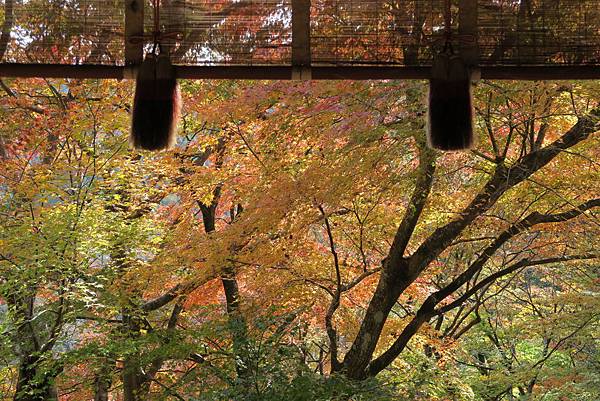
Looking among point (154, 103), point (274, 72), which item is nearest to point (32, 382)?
point (154, 103)

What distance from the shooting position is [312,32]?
2.91m

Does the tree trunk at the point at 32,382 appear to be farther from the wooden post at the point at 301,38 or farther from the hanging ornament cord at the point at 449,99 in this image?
the hanging ornament cord at the point at 449,99

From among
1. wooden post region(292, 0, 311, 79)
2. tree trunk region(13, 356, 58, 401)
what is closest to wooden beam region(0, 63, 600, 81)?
wooden post region(292, 0, 311, 79)

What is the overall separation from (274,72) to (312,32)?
0.24 metres

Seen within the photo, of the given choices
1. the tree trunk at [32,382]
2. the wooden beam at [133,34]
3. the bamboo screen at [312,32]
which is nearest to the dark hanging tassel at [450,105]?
the bamboo screen at [312,32]

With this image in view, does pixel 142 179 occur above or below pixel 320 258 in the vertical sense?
above

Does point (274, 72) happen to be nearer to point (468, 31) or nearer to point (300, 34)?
point (300, 34)

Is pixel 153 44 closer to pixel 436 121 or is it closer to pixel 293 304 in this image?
pixel 436 121

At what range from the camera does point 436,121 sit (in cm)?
288

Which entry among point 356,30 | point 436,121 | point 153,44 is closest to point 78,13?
point 153,44

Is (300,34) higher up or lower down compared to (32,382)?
higher up

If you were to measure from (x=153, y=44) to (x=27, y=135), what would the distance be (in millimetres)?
6875

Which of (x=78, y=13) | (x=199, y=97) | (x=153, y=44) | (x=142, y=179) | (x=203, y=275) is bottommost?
(x=153, y=44)

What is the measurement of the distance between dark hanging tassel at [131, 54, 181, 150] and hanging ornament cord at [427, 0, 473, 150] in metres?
1.08
